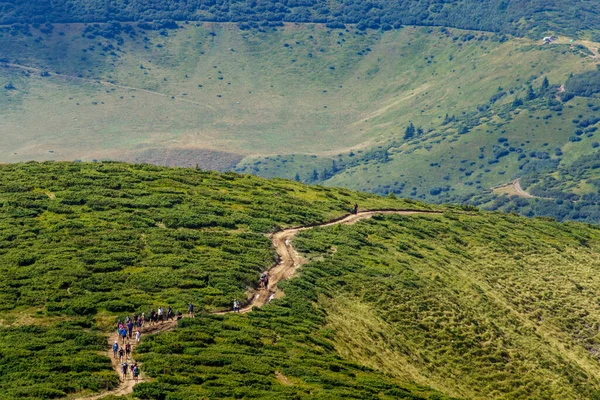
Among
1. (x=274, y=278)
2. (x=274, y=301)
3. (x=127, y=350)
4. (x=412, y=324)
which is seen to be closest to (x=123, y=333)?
(x=127, y=350)

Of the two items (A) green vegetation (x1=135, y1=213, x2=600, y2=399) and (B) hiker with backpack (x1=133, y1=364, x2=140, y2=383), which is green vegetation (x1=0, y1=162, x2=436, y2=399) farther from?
(A) green vegetation (x1=135, y1=213, x2=600, y2=399)

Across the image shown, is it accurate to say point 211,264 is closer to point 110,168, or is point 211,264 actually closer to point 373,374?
point 373,374

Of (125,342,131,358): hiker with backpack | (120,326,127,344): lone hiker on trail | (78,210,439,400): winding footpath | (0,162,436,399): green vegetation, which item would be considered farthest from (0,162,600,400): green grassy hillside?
(120,326,127,344): lone hiker on trail

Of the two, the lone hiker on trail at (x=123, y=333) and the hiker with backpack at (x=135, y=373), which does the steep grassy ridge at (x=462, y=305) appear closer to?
the lone hiker on trail at (x=123, y=333)

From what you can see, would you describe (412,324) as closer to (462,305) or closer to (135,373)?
(462,305)

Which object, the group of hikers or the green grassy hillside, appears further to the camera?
the group of hikers

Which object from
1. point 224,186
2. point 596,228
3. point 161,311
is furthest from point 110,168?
point 596,228
